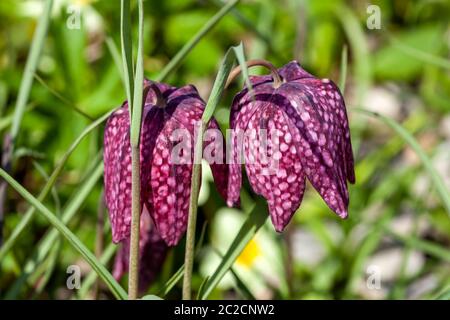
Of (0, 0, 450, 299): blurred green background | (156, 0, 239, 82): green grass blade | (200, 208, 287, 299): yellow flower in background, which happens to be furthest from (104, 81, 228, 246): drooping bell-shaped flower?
(200, 208, 287, 299): yellow flower in background

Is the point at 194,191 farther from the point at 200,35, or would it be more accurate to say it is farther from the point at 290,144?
the point at 200,35

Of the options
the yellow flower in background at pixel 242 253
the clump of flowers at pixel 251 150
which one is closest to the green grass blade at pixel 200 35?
the clump of flowers at pixel 251 150

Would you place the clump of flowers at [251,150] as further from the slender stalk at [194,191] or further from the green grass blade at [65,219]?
the green grass blade at [65,219]

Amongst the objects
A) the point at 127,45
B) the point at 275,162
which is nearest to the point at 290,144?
the point at 275,162

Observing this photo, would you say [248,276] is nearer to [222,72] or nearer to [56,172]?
[56,172]

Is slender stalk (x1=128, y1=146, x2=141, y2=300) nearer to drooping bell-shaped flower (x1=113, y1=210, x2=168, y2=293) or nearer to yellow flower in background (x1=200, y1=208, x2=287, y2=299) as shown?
drooping bell-shaped flower (x1=113, y1=210, x2=168, y2=293)

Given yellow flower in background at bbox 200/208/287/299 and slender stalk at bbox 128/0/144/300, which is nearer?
slender stalk at bbox 128/0/144/300
